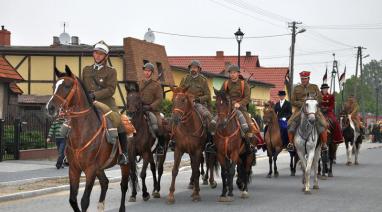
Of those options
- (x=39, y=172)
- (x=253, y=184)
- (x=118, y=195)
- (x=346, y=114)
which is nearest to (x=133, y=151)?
(x=118, y=195)

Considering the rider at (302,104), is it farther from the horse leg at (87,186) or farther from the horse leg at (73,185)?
the horse leg at (73,185)

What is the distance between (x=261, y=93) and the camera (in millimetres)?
67312

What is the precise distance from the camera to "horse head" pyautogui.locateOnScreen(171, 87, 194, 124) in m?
13.6

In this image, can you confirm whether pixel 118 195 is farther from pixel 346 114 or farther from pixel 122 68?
pixel 122 68

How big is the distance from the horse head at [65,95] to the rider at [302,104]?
7.61 metres

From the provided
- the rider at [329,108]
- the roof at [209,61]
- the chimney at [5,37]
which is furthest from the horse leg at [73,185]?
the roof at [209,61]

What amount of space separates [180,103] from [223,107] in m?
1.05

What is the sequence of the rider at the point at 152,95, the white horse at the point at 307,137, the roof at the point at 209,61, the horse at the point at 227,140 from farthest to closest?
the roof at the point at 209,61
the white horse at the point at 307,137
the rider at the point at 152,95
the horse at the point at 227,140

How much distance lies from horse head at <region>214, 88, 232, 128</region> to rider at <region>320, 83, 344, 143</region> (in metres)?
6.55

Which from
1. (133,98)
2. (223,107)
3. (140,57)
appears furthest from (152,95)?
(140,57)

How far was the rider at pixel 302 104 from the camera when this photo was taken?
1678cm

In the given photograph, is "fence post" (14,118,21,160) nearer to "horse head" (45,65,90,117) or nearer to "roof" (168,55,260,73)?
"horse head" (45,65,90,117)

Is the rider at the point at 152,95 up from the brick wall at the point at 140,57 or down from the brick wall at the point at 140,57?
down

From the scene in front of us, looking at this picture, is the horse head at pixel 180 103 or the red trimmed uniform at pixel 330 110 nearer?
the horse head at pixel 180 103
